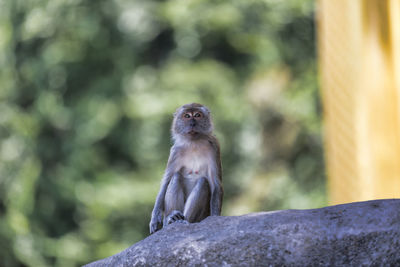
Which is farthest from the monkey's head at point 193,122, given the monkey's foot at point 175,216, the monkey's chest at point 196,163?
the monkey's foot at point 175,216

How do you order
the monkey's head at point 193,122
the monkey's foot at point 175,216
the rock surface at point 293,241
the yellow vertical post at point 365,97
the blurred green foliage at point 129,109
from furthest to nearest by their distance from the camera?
1. the blurred green foliage at point 129,109
2. the monkey's head at point 193,122
3. the yellow vertical post at point 365,97
4. the monkey's foot at point 175,216
5. the rock surface at point 293,241

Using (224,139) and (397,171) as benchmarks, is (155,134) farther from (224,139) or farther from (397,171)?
(397,171)

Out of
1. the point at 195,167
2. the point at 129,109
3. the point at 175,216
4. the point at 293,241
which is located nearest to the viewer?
the point at 293,241

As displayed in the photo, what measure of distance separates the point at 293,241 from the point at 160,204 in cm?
216

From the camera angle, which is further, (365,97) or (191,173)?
(191,173)

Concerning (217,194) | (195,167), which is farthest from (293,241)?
(195,167)

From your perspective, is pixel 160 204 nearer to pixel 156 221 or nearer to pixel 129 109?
pixel 156 221

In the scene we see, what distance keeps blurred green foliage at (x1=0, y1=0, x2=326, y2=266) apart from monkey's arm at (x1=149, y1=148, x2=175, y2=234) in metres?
10.0

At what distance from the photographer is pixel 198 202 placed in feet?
17.8

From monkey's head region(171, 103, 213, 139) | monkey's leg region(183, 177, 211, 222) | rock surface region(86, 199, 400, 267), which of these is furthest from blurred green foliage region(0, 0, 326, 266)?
rock surface region(86, 199, 400, 267)

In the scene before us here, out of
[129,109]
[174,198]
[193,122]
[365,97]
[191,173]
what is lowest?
[174,198]

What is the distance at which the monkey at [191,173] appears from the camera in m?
5.44

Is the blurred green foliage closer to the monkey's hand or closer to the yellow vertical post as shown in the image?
the yellow vertical post

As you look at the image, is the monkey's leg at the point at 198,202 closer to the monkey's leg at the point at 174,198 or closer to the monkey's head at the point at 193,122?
the monkey's leg at the point at 174,198
